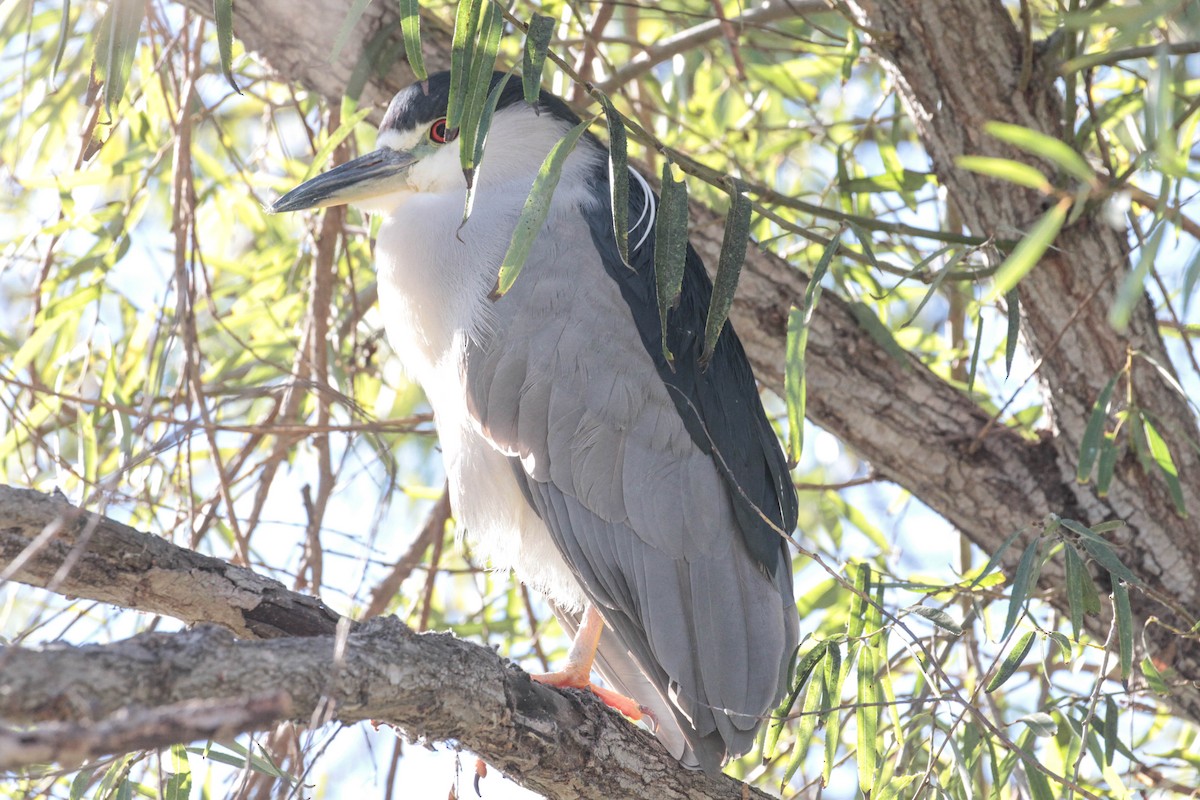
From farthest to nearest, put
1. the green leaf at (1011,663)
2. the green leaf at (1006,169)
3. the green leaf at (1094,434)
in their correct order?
the green leaf at (1094,434), the green leaf at (1011,663), the green leaf at (1006,169)

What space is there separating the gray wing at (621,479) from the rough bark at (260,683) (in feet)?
0.77

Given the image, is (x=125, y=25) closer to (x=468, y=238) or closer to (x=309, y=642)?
(x=468, y=238)

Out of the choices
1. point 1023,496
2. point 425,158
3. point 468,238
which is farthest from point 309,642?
point 1023,496

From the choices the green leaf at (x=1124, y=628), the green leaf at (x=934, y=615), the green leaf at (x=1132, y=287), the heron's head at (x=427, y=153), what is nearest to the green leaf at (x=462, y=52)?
the heron's head at (x=427, y=153)

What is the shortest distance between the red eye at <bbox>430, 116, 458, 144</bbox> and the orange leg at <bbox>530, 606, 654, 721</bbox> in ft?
3.15

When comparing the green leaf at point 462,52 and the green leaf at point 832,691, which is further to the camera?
the green leaf at point 832,691

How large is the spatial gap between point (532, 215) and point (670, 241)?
0.69 feet

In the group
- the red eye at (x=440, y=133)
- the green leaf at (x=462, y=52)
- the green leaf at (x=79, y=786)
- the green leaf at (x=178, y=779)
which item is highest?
the red eye at (x=440, y=133)

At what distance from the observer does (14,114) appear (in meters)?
2.75

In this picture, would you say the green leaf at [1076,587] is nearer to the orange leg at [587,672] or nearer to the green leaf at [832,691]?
the green leaf at [832,691]

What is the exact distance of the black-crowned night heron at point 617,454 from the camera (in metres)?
1.99

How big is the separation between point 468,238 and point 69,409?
3.81 ft

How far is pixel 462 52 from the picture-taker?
1.50 metres

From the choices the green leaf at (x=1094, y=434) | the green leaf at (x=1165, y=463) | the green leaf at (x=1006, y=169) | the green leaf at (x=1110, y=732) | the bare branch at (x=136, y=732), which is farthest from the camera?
the green leaf at (x=1165, y=463)
